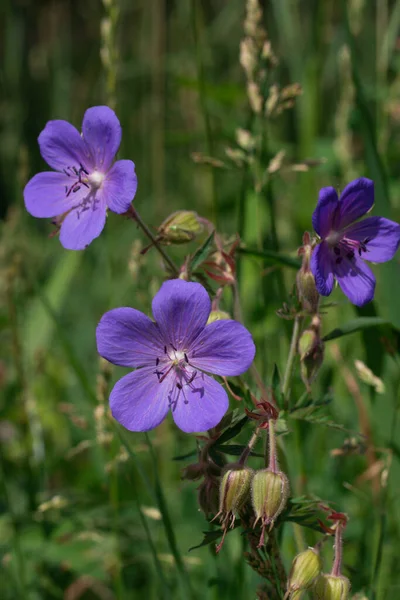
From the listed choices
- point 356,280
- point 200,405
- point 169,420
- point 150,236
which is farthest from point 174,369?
point 169,420

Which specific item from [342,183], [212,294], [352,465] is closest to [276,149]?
[342,183]

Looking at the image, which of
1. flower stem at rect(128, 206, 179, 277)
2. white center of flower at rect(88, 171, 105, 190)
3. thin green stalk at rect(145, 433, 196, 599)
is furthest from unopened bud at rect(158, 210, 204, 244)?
thin green stalk at rect(145, 433, 196, 599)

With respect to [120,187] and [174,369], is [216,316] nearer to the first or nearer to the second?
[174,369]

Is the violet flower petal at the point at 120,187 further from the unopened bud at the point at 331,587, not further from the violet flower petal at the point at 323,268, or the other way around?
the unopened bud at the point at 331,587

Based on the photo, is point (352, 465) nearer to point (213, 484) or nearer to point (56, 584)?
point (56, 584)

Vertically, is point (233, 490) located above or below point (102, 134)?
below

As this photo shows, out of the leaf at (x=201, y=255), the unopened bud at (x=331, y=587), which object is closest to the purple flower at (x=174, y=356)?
the leaf at (x=201, y=255)
